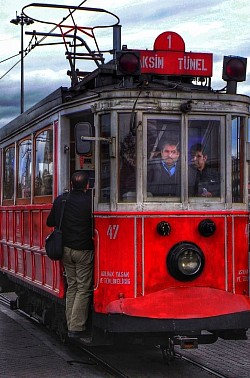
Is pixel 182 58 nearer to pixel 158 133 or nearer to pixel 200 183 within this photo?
pixel 158 133

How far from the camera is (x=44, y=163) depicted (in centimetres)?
855

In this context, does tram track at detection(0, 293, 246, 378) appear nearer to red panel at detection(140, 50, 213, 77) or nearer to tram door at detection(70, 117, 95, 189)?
tram door at detection(70, 117, 95, 189)

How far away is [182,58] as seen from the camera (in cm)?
711

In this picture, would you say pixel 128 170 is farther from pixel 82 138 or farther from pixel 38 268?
pixel 38 268

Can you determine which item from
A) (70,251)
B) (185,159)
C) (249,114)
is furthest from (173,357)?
(249,114)

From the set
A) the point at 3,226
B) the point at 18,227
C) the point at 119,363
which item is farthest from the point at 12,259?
the point at 119,363

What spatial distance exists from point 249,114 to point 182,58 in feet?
3.02

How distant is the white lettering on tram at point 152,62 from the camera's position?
7.02 metres

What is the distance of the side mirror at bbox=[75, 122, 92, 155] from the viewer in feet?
22.5

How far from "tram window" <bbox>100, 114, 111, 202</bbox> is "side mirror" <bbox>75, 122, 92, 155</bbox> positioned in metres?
0.21

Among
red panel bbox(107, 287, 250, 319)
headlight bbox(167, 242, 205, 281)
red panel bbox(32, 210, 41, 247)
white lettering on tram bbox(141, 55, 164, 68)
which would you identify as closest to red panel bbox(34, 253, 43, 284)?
red panel bbox(32, 210, 41, 247)

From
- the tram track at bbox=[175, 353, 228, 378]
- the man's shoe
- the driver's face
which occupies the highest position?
the driver's face

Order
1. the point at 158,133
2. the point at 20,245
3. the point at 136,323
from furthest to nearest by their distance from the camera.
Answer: the point at 20,245 → the point at 158,133 → the point at 136,323

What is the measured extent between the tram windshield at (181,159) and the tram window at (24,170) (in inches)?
110
